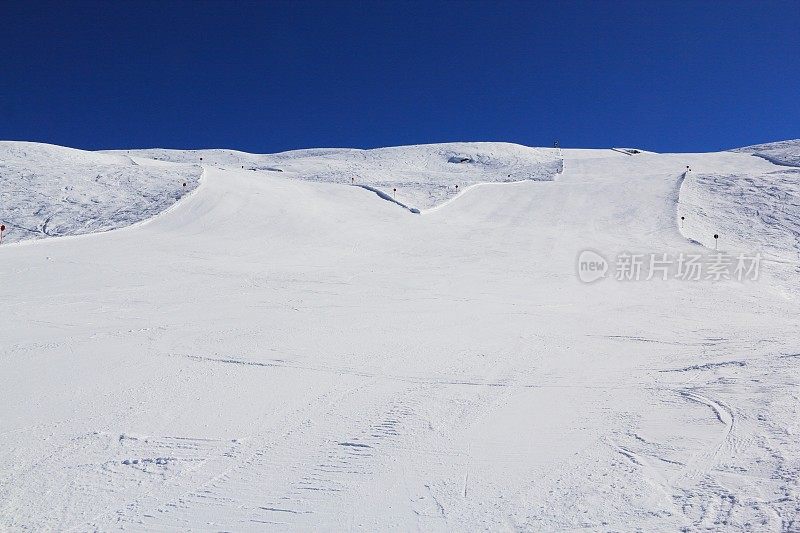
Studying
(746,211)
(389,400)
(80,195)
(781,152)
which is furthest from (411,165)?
(389,400)

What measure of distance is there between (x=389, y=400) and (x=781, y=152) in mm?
47585

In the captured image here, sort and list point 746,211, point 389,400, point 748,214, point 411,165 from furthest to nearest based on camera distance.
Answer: point 411,165 → point 746,211 → point 748,214 → point 389,400

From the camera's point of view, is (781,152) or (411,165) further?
(411,165)

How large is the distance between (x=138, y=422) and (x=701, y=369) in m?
5.68

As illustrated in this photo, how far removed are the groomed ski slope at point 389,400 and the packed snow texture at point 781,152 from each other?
3054 cm

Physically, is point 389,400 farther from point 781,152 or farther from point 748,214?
point 781,152

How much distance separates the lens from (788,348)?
6695 mm

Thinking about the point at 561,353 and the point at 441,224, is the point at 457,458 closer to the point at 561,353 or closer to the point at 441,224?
the point at 561,353

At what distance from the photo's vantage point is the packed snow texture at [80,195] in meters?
17.4

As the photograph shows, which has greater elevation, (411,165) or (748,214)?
(411,165)

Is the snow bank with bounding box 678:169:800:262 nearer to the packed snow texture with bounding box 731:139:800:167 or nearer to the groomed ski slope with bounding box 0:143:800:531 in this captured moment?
the groomed ski slope with bounding box 0:143:800:531

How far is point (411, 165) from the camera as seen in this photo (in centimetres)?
4662

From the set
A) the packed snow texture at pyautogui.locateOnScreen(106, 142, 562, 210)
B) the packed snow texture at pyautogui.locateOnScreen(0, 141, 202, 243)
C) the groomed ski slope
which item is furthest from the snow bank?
the packed snow texture at pyautogui.locateOnScreen(0, 141, 202, 243)

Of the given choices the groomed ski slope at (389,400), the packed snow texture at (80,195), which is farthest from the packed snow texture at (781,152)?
the packed snow texture at (80,195)
